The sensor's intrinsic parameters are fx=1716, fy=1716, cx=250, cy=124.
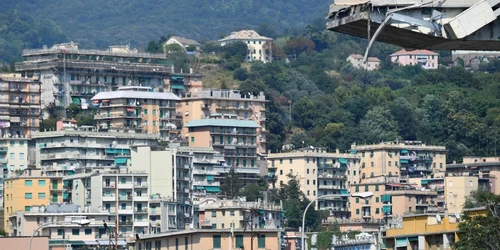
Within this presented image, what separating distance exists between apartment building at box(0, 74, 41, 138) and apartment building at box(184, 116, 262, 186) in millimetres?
15304

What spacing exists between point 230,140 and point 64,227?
1891 inches

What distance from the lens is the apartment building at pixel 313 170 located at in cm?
16825

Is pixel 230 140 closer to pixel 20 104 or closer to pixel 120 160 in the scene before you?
pixel 20 104

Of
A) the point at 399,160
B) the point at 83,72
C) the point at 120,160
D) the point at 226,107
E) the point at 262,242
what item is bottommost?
the point at 262,242

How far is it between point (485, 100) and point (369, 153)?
29062 mm

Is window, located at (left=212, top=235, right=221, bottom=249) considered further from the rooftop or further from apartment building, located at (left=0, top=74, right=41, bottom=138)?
apartment building, located at (left=0, top=74, right=41, bottom=138)

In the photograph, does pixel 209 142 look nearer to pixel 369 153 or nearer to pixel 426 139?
pixel 369 153

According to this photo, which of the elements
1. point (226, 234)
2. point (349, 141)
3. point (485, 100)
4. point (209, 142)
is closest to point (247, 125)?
point (209, 142)

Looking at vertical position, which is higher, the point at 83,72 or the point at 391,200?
the point at 83,72

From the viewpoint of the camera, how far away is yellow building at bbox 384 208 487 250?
6720 cm

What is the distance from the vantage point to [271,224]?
122 meters

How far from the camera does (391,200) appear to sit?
154 metres

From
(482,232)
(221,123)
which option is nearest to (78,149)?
(221,123)

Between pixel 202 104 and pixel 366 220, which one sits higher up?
pixel 202 104
